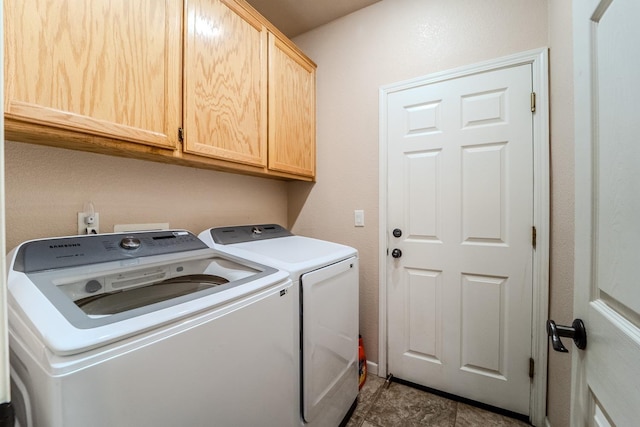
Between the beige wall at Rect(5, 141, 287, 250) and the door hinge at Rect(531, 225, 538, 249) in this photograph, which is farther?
the door hinge at Rect(531, 225, 538, 249)

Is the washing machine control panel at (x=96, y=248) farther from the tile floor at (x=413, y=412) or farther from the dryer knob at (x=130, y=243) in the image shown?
the tile floor at (x=413, y=412)

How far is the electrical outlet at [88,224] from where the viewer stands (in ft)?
3.82

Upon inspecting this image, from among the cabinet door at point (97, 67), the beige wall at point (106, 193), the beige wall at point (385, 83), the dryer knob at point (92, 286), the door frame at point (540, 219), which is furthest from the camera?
the door frame at point (540, 219)

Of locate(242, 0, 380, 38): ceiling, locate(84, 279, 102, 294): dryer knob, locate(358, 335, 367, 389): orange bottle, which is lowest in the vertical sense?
locate(358, 335, 367, 389): orange bottle

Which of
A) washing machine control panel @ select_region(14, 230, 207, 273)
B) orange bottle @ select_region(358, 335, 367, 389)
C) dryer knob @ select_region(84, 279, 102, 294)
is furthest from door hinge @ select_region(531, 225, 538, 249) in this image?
dryer knob @ select_region(84, 279, 102, 294)

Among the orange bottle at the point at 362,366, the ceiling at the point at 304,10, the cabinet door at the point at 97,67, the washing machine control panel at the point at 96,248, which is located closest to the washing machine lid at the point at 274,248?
the washing machine control panel at the point at 96,248

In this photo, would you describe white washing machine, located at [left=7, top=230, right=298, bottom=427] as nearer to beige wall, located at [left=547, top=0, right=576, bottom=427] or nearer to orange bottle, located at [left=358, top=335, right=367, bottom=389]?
orange bottle, located at [left=358, top=335, right=367, bottom=389]

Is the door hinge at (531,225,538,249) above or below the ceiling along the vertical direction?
below

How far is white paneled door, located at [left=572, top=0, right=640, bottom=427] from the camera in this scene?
0.45m

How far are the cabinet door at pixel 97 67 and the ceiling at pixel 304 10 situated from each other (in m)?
0.99

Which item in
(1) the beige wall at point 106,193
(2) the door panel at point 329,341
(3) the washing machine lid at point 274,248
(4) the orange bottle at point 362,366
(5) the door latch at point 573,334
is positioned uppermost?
(1) the beige wall at point 106,193

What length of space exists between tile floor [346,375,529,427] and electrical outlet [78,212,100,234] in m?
1.69

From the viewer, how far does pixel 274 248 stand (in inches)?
58.4

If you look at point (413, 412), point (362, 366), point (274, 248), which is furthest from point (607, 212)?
point (362, 366)
